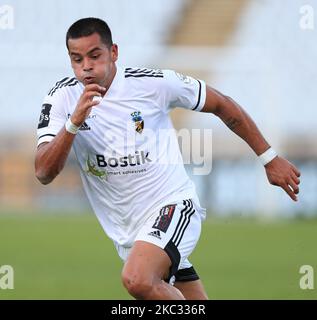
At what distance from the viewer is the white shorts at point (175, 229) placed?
6680mm

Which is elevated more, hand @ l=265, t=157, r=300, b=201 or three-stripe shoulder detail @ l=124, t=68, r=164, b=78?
three-stripe shoulder detail @ l=124, t=68, r=164, b=78

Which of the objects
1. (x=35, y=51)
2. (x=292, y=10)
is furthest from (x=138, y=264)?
(x=292, y=10)

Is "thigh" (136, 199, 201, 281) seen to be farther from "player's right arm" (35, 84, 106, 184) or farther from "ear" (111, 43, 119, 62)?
"ear" (111, 43, 119, 62)

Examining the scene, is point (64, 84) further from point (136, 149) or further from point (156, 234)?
point (156, 234)

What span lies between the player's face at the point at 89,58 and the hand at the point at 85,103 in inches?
10.5

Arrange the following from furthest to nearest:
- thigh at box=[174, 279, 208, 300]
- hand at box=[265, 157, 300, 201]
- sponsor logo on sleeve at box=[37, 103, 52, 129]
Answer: thigh at box=[174, 279, 208, 300] → hand at box=[265, 157, 300, 201] → sponsor logo on sleeve at box=[37, 103, 52, 129]

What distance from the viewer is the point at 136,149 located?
23.0ft

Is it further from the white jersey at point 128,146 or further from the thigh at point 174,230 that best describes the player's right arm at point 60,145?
the thigh at point 174,230

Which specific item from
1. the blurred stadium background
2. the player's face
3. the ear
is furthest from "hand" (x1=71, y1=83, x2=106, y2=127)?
the blurred stadium background

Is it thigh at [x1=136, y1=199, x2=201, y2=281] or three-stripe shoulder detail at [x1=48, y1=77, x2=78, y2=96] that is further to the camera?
three-stripe shoulder detail at [x1=48, y1=77, x2=78, y2=96]

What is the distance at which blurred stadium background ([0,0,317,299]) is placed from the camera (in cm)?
1555

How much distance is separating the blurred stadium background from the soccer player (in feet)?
18.7
